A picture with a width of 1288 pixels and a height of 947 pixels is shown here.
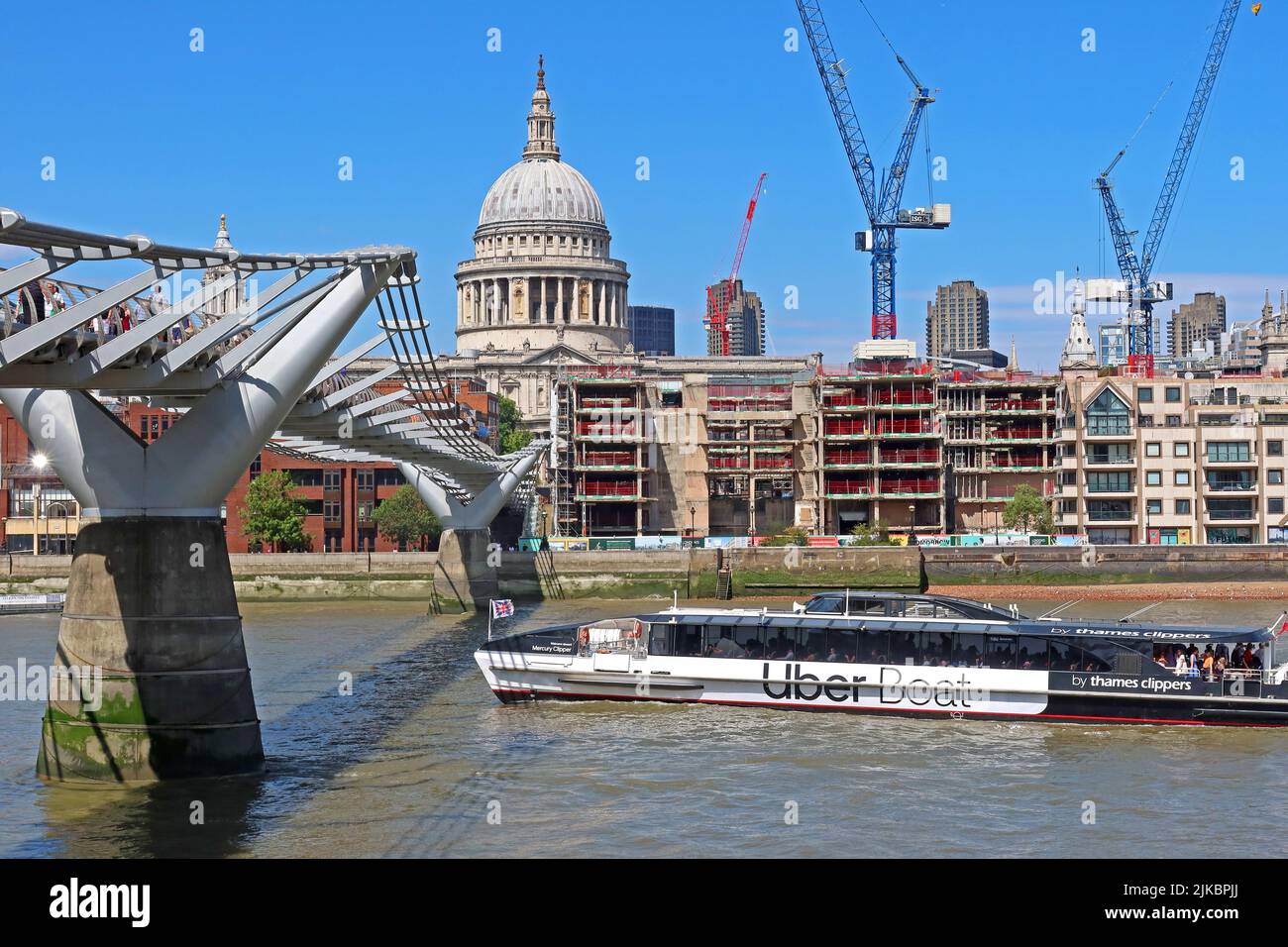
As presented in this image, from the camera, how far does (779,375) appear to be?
537ft

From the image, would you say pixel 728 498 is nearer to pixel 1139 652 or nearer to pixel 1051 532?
pixel 1051 532

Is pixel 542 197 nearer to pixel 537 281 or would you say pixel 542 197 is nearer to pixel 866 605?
pixel 537 281

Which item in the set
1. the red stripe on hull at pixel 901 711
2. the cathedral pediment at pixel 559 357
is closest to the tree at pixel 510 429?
the cathedral pediment at pixel 559 357

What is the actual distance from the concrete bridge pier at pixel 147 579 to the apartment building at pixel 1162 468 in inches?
2646

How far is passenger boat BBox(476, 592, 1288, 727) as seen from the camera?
1425 inches

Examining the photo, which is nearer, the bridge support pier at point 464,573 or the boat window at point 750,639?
the boat window at point 750,639

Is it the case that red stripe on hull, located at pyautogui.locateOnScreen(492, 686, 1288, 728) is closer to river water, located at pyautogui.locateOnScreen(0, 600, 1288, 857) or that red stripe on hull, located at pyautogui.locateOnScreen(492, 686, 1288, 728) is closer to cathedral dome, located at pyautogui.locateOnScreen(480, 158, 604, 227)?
river water, located at pyautogui.locateOnScreen(0, 600, 1288, 857)

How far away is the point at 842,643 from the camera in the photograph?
3847 centimetres

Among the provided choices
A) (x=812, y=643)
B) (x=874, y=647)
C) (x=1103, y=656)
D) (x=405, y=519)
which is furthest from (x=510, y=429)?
(x=1103, y=656)

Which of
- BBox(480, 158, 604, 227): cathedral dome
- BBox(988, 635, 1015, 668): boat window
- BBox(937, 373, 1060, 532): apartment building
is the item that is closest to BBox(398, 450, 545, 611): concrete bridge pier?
BBox(937, 373, 1060, 532): apartment building

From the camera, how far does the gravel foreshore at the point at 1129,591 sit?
71.2 m

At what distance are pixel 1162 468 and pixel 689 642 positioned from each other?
184 feet

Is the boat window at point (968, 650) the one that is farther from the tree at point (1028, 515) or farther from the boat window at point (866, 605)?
the tree at point (1028, 515)
